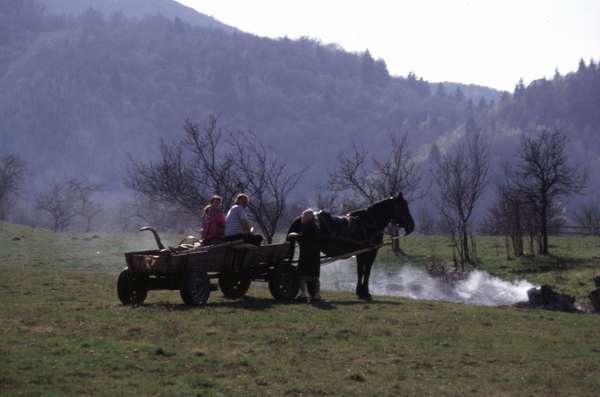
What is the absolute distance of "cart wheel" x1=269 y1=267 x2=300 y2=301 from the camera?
1923cm

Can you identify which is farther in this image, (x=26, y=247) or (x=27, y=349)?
(x=26, y=247)

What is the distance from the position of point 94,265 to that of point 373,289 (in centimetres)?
1369

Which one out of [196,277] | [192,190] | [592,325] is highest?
[192,190]

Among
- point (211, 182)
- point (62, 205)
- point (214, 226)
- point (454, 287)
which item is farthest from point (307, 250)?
point (62, 205)

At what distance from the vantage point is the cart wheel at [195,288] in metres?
16.7

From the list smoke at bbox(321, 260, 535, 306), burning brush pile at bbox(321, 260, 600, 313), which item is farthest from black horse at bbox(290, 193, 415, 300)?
smoke at bbox(321, 260, 535, 306)

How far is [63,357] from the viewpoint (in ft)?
37.4

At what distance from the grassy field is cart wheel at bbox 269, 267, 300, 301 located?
413mm

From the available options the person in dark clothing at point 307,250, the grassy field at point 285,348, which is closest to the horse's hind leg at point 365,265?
the grassy field at point 285,348

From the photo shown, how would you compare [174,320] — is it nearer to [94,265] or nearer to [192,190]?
[192,190]

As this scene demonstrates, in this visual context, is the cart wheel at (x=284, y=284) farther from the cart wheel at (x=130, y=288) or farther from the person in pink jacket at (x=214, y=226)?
the cart wheel at (x=130, y=288)

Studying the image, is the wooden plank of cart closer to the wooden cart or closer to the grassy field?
the wooden cart

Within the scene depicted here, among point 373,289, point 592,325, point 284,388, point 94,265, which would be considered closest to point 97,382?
point 284,388

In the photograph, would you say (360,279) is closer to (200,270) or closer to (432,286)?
(200,270)
